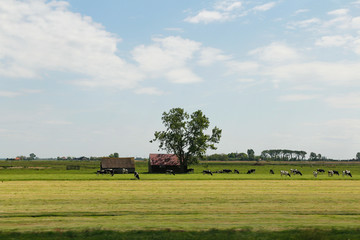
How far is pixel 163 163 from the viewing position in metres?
90.6

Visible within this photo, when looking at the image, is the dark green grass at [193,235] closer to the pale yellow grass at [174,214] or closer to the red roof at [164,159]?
the pale yellow grass at [174,214]

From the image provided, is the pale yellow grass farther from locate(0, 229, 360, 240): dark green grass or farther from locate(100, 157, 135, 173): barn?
locate(100, 157, 135, 173): barn

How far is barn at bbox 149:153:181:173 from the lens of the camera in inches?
3541

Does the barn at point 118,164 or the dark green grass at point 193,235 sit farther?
the barn at point 118,164

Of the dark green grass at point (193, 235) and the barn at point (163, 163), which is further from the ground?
the barn at point (163, 163)

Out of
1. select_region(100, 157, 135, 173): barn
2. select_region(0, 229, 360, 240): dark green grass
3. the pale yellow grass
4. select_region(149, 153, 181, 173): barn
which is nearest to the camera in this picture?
select_region(0, 229, 360, 240): dark green grass

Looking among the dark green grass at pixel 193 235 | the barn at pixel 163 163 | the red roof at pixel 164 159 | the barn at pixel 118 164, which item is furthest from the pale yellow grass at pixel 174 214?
the red roof at pixel 164 159

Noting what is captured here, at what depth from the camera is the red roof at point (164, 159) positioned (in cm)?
9051

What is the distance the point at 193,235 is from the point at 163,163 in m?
77.4

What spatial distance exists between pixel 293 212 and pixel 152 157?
73685 mm

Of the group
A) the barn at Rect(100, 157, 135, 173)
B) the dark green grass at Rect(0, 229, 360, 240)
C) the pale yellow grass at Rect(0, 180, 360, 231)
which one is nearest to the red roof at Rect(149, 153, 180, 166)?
the barn at Rect(100, 157, 135, 173)

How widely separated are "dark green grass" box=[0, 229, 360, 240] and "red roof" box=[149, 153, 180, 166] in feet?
250

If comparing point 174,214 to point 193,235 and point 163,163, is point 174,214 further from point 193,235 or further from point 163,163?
point 163,163

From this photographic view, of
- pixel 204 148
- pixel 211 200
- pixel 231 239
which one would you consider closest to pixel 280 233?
pixel 231 239
